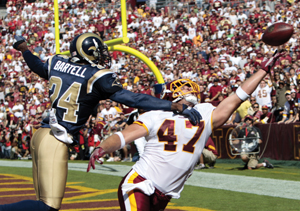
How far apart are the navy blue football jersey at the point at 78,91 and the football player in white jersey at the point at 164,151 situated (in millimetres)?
657

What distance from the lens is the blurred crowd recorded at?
468 inches

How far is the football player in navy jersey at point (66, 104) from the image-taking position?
3.43 meters

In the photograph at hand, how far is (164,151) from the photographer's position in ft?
9.69

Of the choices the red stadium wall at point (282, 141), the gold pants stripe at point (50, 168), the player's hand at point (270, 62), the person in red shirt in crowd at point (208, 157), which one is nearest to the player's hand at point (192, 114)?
the player's hand at point (270, 62)

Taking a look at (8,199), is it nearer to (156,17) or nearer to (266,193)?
(266,193)

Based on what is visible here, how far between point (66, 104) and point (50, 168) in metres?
0.52

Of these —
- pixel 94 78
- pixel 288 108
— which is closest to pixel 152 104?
pixel 94 78

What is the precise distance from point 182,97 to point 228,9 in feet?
49.5

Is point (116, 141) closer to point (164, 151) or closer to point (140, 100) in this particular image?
point (164, 151)

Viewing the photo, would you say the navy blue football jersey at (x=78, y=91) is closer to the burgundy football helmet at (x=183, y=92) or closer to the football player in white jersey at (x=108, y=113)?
the burgundy football helmet at (x=183, y=92)

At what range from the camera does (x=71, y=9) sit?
2059 cm

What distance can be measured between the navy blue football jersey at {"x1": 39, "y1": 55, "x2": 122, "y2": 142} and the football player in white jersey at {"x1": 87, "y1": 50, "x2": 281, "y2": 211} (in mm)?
657

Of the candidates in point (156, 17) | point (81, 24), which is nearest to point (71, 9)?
point (81, 24)

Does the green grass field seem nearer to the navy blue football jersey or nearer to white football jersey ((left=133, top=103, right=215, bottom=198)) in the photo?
the navy blue football jersey
